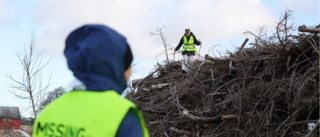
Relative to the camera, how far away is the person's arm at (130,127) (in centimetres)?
167

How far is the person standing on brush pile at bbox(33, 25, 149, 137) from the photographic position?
66.9 inches

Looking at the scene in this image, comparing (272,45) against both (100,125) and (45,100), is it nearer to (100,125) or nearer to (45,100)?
(100,125)

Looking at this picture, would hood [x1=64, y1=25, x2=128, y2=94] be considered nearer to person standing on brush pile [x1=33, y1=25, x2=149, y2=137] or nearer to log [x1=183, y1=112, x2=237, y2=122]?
person standing on brush pile [x1=33, y1=25, x2=149, y2=137]

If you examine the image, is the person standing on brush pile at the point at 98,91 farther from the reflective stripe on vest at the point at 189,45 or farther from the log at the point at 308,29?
the reflective stripe on vest at the point at 189,45

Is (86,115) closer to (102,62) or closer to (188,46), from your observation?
(102,62)

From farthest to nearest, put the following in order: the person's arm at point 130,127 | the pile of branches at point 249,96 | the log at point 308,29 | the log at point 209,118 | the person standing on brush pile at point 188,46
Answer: the person standing on brush pile at point 188,46 → the log at point 209,118 → the log at point 308,29 → the pile of branches at point 249,96 → the person's arm at point 130,127

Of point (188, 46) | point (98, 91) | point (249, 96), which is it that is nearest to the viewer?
point (98, 91)

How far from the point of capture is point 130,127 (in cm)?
168

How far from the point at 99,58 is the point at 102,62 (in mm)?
19

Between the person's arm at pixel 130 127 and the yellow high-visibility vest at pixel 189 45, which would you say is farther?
the yellow high-visibility vest at pixel 189 45

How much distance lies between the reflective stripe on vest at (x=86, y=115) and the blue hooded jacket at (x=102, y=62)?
3cm

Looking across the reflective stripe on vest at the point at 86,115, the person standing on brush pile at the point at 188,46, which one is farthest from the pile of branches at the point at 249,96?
the reflective stripe on vest at the point at 86,115

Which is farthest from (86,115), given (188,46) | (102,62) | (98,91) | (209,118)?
(188,46)

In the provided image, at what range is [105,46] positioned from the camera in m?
1.74
